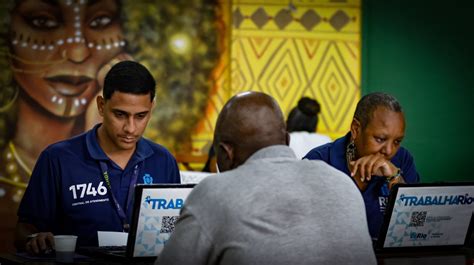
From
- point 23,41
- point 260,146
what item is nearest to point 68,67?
point 23,41

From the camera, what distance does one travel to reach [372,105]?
398cm

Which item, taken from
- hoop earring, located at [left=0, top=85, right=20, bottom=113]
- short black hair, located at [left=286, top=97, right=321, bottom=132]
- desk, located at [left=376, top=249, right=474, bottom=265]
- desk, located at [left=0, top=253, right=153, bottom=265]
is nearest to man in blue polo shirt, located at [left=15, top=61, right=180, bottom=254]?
desk, located at [left=0, top=253, right=153, bottom=265]

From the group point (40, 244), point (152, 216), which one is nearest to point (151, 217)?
point (152, 216)

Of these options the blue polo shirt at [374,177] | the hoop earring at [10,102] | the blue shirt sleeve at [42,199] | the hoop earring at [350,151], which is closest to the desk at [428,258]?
the blue polo shirt at [374,177]

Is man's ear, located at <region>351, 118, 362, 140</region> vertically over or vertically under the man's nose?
under

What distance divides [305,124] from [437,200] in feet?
11.2

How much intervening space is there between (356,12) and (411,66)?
28.1 inches

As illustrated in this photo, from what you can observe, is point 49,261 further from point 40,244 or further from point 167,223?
point 167,223

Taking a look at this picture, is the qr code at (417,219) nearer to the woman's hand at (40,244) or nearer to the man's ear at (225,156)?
the man's ear at (225,156)

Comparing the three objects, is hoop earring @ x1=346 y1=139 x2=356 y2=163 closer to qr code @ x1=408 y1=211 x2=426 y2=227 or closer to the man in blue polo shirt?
qr code @ x1=408 y1=211 x2=426 y2=227

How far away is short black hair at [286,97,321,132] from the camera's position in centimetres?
696

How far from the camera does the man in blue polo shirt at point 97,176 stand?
12.4 ft

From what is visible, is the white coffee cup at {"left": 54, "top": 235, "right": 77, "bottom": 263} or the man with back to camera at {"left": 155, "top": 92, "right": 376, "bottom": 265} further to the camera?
the white coffee cup at {"left": 54, "top": 235, "right": 77, "bottom": 263}

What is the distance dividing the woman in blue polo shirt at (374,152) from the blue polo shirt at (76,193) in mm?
943
